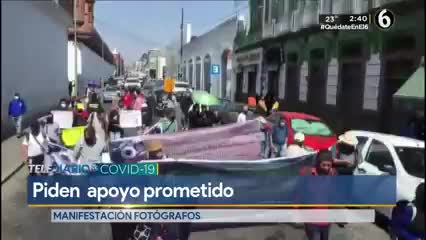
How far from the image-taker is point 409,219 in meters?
3.72

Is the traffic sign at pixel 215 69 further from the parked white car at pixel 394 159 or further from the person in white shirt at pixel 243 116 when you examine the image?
the parked white car at pixel 394 159

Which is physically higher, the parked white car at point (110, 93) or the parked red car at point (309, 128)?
the parked white car at point (110, 93)

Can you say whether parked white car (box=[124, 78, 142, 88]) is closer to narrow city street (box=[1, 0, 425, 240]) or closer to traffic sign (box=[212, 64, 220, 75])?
narrow city street (box=[1, 0, 425, 240])

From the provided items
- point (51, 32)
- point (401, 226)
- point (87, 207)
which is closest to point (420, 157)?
point (401, 226)

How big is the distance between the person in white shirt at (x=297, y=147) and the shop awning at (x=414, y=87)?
0.75 meters

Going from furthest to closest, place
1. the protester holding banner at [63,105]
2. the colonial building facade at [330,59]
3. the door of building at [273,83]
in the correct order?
the door of building at [273,83]
the protester holding banner at [63,105]
the colonial building facade at [330,59]

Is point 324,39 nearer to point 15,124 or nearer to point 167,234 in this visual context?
point 167,234

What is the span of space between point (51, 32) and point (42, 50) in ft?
0.38

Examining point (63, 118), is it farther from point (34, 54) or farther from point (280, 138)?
point (280, 138)

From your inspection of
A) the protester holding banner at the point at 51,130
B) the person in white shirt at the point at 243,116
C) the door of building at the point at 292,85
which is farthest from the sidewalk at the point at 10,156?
the door of building at the point at 292,85

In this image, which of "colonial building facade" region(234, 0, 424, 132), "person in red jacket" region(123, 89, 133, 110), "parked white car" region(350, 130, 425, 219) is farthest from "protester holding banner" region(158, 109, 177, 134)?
"parked white car" region(350, 130, 425, 219)

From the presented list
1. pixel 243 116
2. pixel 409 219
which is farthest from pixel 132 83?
pixel 409 219

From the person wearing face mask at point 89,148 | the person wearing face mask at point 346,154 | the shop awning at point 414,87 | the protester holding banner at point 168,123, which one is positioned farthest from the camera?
the protester holding banner at point 168,123

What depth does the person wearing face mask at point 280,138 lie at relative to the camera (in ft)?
13.0
